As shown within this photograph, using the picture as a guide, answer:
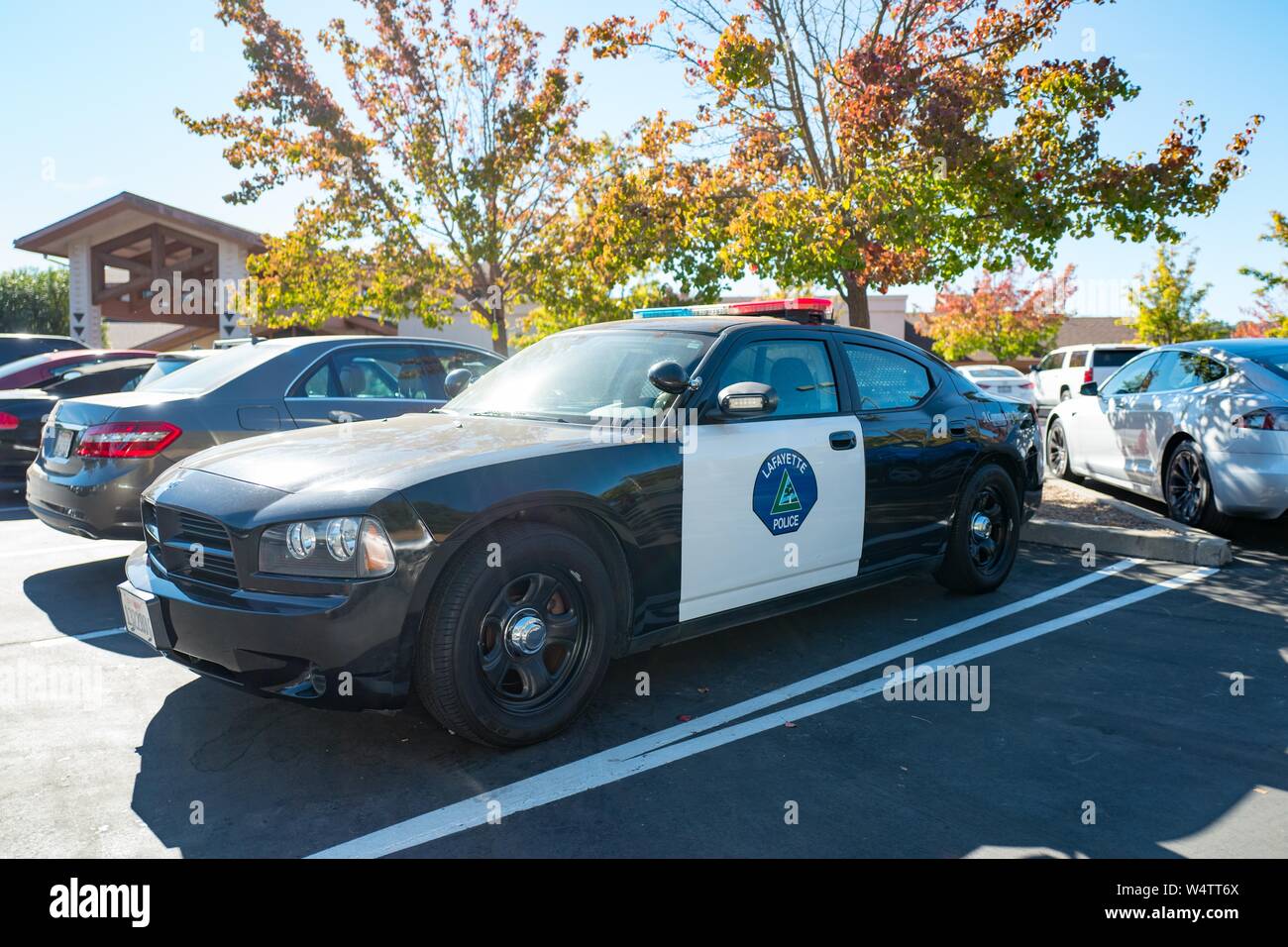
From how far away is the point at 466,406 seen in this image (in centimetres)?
494

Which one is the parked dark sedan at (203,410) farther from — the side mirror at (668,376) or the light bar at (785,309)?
the side mirror at (668,376)

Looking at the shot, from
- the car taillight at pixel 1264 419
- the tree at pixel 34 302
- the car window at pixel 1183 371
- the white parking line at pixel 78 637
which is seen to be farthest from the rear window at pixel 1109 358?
the tree at pixel 34 302

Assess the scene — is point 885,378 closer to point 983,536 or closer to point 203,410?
point 983,536

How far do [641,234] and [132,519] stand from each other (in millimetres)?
6402

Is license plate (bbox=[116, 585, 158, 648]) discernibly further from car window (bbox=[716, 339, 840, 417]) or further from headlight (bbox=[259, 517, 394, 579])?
car window (bbox=[716, 339, 840, 417])

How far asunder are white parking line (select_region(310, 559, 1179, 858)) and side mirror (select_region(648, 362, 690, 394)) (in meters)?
1.39

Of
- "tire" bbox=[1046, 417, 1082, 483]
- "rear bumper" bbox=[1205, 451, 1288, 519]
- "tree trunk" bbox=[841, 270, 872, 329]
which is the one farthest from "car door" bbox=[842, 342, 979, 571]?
"tire" bbox=[1046, 417, 1082, 483]

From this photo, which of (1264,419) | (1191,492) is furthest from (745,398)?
(1191,492)

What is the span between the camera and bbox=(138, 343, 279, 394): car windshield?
6469 millimetres

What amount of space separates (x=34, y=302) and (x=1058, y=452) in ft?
150

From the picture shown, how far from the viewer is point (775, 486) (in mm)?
4559

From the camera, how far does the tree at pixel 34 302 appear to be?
4269 cm
